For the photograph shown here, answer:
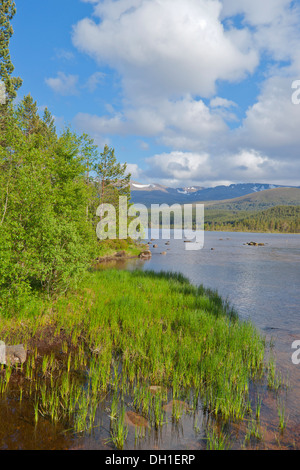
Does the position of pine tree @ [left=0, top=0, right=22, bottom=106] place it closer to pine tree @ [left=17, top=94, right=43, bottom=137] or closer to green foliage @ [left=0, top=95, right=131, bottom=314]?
pine tree @ [left=17, top=94, right=43, bottom=137]

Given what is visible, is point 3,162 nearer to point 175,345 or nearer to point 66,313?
point 66,313

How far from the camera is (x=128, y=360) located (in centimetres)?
1034

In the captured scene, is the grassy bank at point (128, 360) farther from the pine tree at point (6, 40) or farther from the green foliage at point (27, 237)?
the pine tree at point (6, 40)

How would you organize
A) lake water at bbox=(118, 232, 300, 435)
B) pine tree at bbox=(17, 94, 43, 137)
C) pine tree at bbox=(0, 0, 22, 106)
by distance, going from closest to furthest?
lake water at bbox=(118, 232, 300, 435)
pine tree at bbox=(0, 0, 22, 106)
pine tree at bbox=(17, 94, 43, 137)

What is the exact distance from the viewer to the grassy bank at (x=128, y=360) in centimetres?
795

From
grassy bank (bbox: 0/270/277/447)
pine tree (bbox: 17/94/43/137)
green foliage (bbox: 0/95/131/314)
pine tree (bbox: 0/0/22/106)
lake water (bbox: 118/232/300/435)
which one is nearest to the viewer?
grassy bank (bbox: 0/270/277/447)

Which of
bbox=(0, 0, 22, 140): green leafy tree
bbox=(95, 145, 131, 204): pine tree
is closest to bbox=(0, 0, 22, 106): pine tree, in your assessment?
bbox=(0, 0, 22, 140): green leafy tree

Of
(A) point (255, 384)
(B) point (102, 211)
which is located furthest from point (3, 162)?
(B) point (102, 211)

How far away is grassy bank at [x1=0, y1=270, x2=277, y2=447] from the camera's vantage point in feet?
26.1

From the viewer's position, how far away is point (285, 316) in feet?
64.2

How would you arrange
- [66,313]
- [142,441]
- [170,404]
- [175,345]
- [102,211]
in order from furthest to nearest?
[102,211]
[66,313]
[175,345]
[170,404]
[142,441]

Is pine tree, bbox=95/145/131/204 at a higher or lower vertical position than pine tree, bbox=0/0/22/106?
lower

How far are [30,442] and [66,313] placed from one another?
801 cm

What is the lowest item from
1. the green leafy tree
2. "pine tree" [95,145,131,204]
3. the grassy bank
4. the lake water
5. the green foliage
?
the lake water
